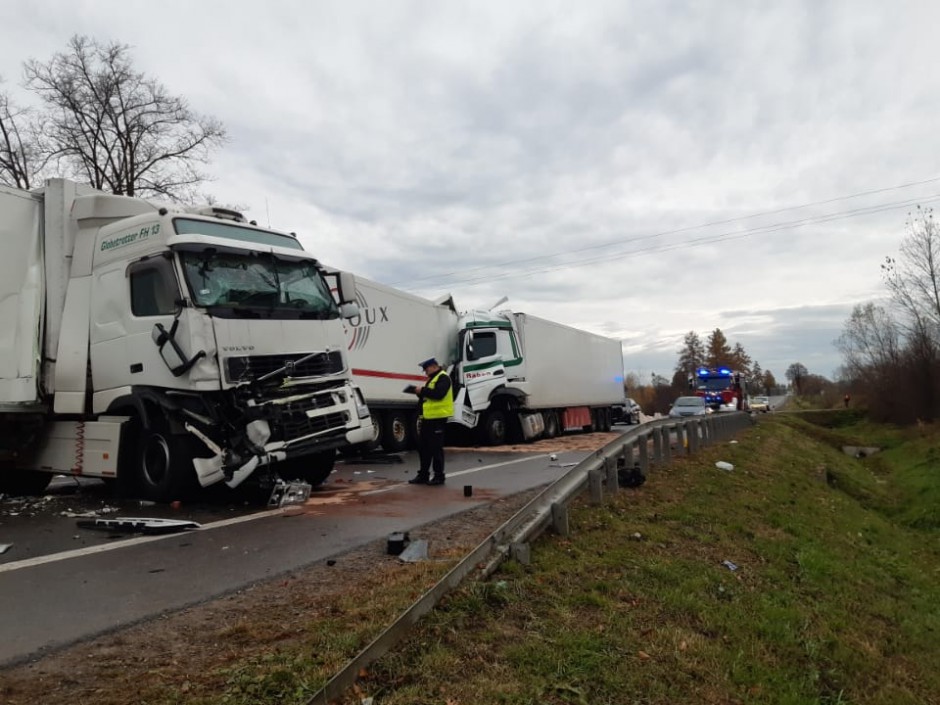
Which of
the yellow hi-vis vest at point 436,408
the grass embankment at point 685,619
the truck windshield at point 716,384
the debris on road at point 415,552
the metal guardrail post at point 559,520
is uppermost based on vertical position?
the truck windshield at point 716,384

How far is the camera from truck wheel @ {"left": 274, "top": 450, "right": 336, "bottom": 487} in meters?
8.40

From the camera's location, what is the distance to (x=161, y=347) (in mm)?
6852

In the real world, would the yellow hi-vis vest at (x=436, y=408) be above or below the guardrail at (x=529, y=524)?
above

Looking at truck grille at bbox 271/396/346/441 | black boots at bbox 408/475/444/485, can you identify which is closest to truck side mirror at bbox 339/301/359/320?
truck grille at bbox 271/396/346/441

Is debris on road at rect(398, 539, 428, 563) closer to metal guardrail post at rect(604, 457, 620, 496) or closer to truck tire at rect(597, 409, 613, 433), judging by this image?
metal guardrail post at rect(604, 457, 620, 496)

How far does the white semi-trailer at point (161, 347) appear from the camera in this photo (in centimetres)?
684

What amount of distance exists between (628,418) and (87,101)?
2526 centimetres

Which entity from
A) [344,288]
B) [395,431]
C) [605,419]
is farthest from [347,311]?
[605,419]

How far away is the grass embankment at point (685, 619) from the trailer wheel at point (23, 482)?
274 inches

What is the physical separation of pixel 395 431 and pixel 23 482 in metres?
6.56

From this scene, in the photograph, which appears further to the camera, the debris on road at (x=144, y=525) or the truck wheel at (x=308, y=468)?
the truck wheel at (x=308, y=468)

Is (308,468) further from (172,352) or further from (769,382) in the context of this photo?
(769,382)

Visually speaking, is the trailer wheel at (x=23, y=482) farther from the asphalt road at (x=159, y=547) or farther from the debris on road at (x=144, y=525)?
the debris on road at (x=144, y=525)

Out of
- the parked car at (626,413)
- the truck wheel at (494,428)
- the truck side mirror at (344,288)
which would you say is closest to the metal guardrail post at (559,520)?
the truck side mirror at (344,288)
